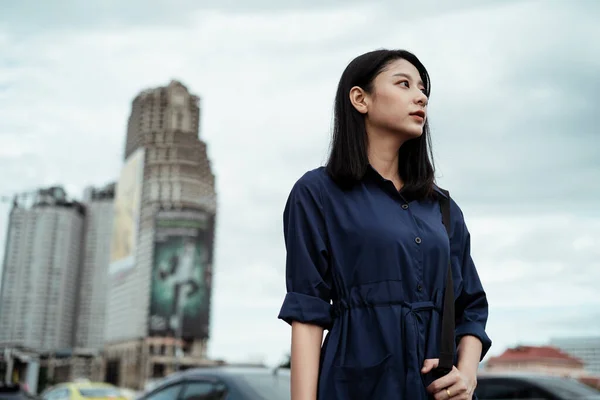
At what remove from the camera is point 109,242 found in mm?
102562

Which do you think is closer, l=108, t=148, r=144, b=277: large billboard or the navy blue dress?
the navy blue dress

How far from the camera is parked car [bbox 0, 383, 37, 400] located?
8.57 meters

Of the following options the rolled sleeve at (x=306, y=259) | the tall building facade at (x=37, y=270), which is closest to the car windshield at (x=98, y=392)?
the rolled sleeve at (x=306, y=259)

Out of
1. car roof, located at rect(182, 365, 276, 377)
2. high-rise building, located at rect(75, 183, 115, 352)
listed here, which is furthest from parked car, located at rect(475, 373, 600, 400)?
high-rise building, located at rect(75, 183, 115, 352)

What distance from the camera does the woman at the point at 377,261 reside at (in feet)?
4.76

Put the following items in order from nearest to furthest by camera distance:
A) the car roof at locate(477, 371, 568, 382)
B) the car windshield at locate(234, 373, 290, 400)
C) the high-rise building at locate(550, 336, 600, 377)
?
the car windshield at locate(234, 373, 290, 400), the car roof at locate(477, 371, 568, 382), the high-rise building at locate(550, 336, 600, 377)

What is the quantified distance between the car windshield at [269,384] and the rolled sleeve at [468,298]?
254 cm

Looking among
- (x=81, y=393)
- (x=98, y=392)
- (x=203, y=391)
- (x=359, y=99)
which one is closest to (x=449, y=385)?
(x=359, y=99)

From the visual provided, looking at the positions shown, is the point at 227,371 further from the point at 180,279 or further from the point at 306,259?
the point at 180,279

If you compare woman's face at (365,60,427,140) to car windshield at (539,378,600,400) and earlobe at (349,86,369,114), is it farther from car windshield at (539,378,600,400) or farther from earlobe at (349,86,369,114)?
car windshield at (539,378,600,400)

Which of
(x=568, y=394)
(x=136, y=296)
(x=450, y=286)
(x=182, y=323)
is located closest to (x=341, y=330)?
(x=450, y=286)

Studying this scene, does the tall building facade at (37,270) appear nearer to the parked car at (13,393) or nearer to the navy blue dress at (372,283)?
the parked car at (13,393)

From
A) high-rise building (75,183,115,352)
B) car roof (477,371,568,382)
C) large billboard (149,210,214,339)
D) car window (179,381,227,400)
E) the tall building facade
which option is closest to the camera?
car window (179,381,227,400)

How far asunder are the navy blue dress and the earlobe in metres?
0.19
